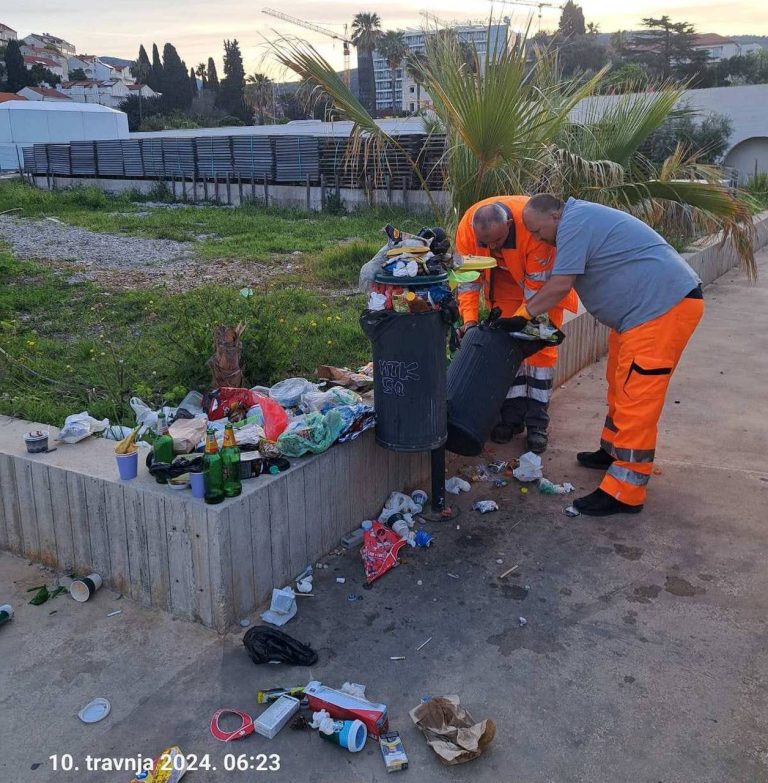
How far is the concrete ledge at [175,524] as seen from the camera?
2.98 metres

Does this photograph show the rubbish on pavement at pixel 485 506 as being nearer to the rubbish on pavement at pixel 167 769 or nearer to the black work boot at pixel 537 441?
the black work boot at pixel 537 441

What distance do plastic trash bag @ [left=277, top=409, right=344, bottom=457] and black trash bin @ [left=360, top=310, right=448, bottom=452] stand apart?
0.26 metres

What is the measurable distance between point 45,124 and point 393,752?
4765 centimetres

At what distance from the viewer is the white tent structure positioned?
137 feet

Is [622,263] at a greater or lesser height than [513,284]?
greater

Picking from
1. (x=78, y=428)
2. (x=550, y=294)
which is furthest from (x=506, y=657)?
(x=78, y=428)

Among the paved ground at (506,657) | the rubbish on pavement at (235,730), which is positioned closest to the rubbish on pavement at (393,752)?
the paved ground at (506,657)

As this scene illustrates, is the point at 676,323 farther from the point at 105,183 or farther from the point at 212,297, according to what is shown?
the point at 105,183

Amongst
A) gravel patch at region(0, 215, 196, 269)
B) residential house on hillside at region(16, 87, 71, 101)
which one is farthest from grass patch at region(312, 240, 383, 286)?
residential house on hillside at region(16, 87, 71, 101)

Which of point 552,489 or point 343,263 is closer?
point 552,489

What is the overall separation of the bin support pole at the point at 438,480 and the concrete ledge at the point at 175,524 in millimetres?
354

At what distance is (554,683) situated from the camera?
2.70 metres

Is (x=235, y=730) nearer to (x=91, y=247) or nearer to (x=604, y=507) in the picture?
(x=604, y=507)

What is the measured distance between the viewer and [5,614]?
10.1 ft
